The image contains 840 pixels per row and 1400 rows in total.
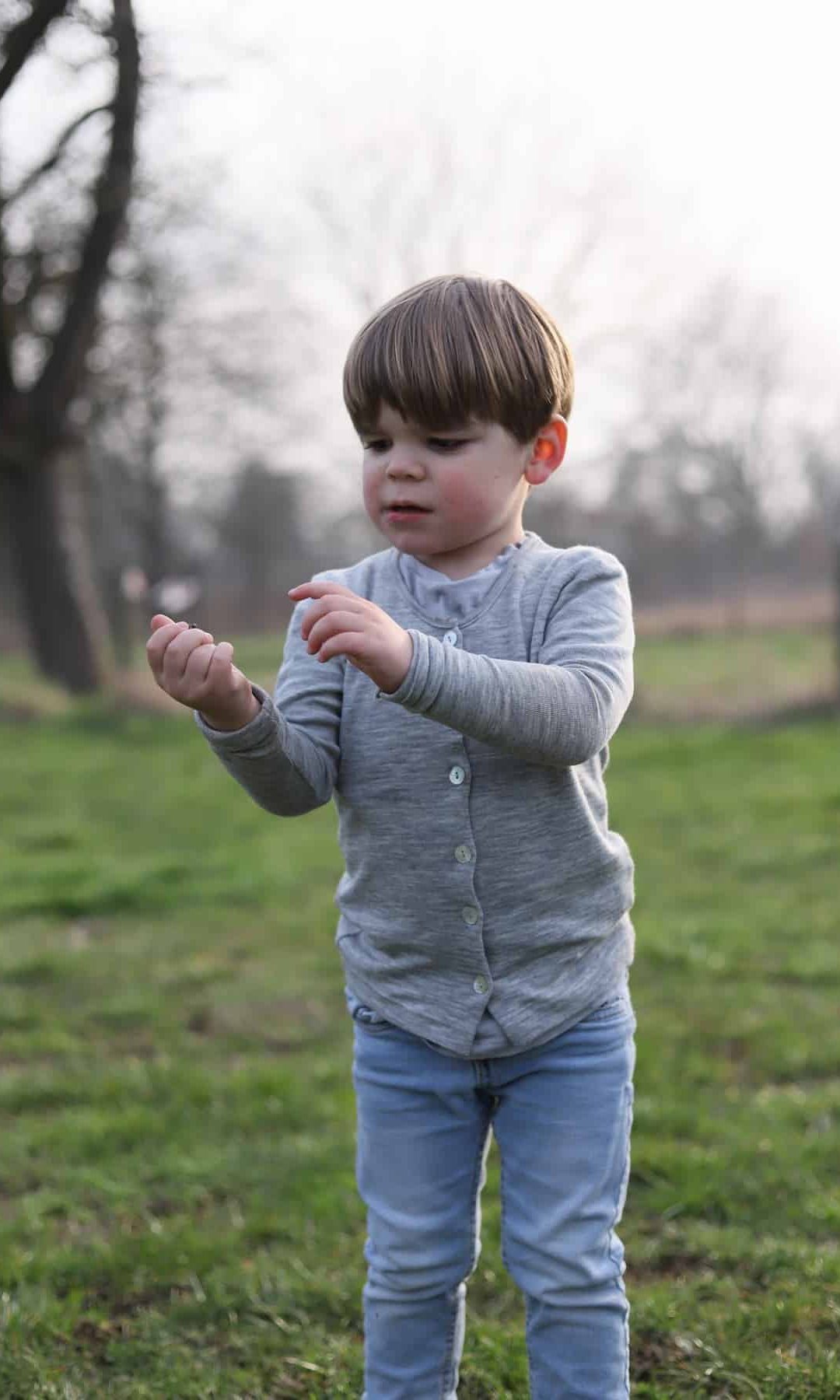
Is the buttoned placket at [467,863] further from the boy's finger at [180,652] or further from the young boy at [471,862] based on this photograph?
the boy's finger at [180,652]

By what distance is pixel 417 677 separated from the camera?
60.2 inches

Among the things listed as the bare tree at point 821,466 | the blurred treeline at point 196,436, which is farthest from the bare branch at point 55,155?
the bare tree at point 821,466

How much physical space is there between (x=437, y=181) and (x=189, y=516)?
44.3 feet

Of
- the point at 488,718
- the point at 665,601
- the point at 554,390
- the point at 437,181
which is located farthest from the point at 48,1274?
the point at 665,601

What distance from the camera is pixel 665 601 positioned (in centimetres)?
1764

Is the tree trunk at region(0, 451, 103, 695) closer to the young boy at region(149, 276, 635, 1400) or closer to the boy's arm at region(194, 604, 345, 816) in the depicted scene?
the boy's arm at region(194, 604, 345, 816)

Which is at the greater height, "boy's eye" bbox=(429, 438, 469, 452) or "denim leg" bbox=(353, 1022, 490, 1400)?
"boy's eye" bbox=(429, 438, 469, 452)

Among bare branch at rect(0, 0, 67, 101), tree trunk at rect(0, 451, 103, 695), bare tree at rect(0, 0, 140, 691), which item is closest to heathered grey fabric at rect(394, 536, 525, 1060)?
bare branch at rect(0, 0, 67, 101)

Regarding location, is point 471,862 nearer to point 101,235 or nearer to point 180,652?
point 180,652

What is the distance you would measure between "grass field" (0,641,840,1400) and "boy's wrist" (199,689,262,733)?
1170 mm

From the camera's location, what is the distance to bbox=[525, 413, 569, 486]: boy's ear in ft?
6.02

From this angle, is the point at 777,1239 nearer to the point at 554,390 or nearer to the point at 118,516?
the point at 554,390

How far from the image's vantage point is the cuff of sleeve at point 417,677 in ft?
5.02

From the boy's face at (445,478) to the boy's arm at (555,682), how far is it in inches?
5.8
